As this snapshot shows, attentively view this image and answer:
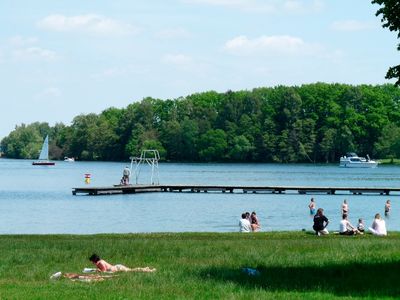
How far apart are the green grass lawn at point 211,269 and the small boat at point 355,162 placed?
6094 inches

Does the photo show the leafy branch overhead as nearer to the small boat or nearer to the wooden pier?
the wooden pier

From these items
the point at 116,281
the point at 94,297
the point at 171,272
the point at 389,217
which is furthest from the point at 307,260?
the point at 389,217

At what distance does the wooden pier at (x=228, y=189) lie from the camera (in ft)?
296

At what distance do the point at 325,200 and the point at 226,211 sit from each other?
54.9 ft

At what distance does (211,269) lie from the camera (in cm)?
2191

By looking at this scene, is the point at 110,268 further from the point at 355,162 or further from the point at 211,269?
the point at 355,162

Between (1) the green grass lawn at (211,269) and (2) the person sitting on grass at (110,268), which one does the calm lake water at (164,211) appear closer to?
(1) the green grass lawn at (211,269)

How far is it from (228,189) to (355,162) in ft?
304

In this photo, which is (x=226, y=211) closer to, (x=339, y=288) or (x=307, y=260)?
(x=307, y=260)

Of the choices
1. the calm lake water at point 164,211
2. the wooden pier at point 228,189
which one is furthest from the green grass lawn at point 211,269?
the wooden pier at point 228,189

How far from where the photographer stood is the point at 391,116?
196m

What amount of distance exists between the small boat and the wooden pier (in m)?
87.3

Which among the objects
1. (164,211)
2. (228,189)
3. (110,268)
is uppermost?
(110,268)

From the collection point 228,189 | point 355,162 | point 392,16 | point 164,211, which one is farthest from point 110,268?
point 355,162
